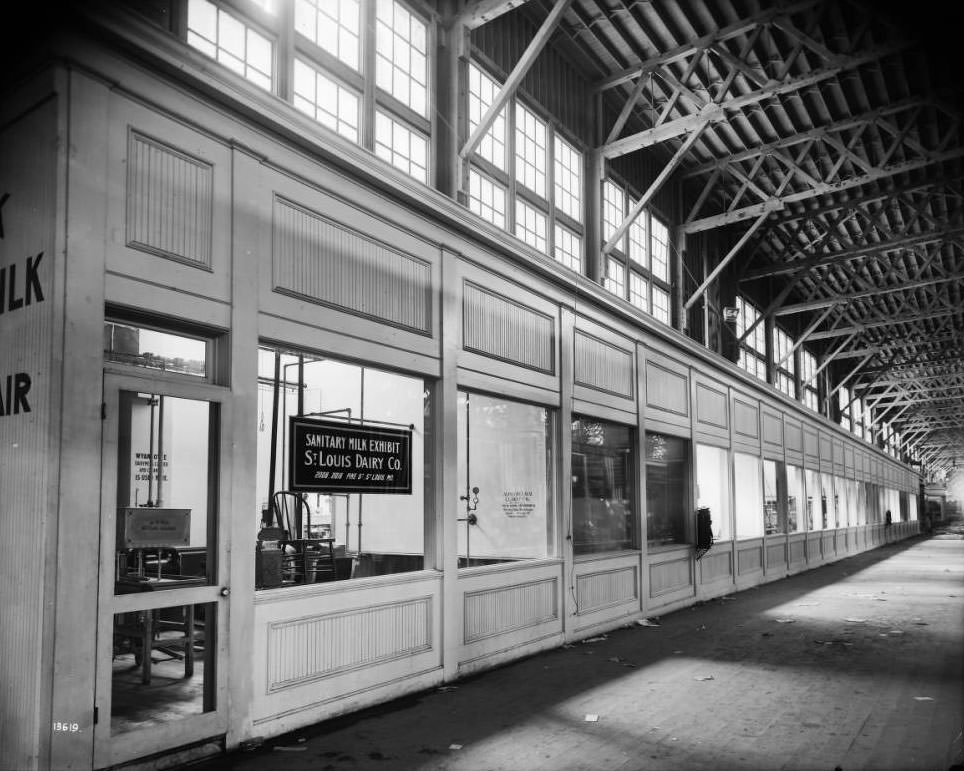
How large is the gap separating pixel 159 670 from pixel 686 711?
16.2 feet

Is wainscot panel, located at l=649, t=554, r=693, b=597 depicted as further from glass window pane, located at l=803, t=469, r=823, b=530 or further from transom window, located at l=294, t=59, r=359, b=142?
glass window pane, located at l=803, t=469, r=823, b=530

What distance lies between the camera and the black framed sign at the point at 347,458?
21.7ft

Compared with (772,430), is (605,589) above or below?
below

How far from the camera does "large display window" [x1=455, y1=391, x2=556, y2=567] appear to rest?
8938 millimetres

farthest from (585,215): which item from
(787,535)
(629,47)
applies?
(787,535)

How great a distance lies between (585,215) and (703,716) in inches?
319

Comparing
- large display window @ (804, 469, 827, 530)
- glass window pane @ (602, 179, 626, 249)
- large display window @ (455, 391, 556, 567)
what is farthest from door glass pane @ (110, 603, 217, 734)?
large display window @ (804, 469, 827, 530)

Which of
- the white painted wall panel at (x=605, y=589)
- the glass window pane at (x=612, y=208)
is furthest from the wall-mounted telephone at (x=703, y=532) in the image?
the glass window pane at (x=612, y=208)

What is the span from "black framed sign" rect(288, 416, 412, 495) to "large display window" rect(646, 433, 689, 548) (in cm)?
673

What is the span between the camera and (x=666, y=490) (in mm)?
14359

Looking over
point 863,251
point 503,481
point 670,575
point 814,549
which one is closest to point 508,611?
point 503,481

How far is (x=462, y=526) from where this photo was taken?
8.84 m

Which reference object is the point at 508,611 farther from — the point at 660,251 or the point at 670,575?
the point at 660,251

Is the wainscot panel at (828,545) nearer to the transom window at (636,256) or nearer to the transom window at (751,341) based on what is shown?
the transom window at (751,341)
